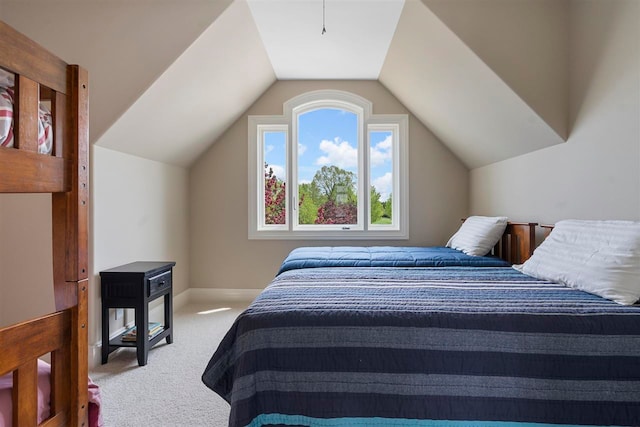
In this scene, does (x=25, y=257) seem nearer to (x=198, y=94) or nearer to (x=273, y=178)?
(x=198, y=94)

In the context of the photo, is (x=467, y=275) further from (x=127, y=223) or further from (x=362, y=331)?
(x=127, y=223)

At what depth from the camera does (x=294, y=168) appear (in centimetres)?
414

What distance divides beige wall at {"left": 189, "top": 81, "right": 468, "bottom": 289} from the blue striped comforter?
2.58m

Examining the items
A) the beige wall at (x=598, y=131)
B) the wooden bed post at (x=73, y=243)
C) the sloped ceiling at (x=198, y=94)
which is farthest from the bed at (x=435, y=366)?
the sloped ceiling at (x=198, y=94)

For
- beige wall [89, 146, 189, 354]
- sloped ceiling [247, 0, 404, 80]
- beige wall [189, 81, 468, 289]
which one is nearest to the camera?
beige wall [89, 146, 189, 354]

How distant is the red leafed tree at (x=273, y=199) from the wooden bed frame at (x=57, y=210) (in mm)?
3130

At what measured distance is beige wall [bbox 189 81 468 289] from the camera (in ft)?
13.3

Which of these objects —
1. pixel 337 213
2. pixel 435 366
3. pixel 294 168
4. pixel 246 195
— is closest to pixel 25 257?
pixel 246 195

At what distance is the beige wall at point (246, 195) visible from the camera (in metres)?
4.04

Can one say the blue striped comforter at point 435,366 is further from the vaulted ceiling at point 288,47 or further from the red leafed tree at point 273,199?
the red leafed tree at point 273,199

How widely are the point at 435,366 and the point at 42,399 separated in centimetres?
124

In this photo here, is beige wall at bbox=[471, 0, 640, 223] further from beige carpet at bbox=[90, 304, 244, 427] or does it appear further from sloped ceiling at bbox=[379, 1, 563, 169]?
beige carpet at bbox=[90, 304, 244, 427]

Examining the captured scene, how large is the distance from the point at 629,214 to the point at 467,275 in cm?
87

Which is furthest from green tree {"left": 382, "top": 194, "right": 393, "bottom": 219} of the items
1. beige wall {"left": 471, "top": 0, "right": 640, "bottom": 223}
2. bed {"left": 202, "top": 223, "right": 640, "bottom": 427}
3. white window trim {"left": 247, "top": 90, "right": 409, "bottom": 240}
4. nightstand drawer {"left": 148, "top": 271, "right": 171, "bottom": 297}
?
bed {"left": 202, "top": 223, "right": 640, "bottom": 427}
